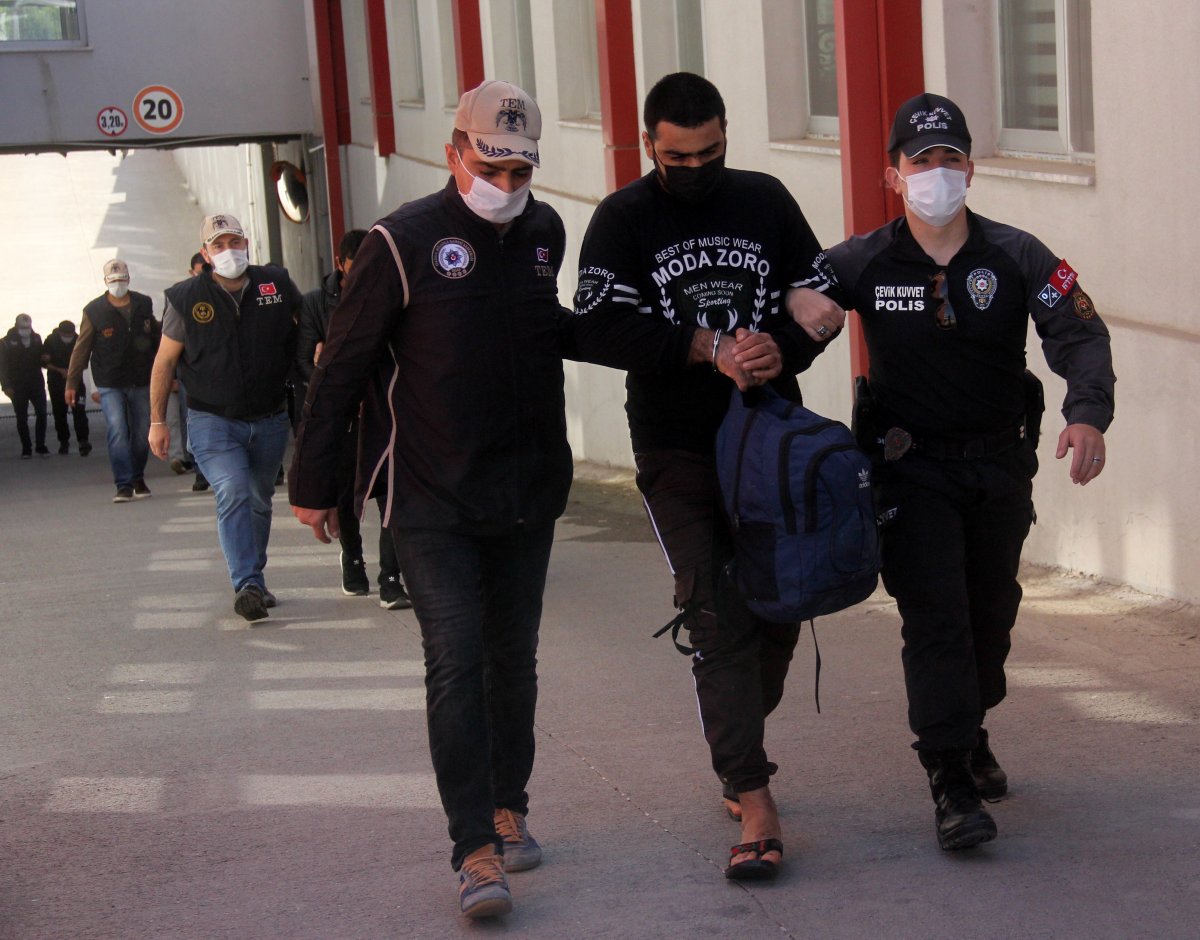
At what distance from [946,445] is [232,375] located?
455 cm

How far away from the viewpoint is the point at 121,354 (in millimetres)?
14383

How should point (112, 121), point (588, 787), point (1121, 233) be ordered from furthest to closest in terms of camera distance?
point (112, 121), point (1121, 233), point (588, 787)

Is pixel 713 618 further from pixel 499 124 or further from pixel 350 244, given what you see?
pixel 350 244

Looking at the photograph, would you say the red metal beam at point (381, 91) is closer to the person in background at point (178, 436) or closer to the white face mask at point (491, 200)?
the person in background at point (178, 436)

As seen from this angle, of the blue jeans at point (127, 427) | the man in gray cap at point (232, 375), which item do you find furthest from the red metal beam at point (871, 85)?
the blue jeans at point (127, 427)

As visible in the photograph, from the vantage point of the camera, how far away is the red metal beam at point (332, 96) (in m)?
24.4

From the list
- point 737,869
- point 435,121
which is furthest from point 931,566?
point 435,121

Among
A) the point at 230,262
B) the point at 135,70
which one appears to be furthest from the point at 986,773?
the point at 135,70

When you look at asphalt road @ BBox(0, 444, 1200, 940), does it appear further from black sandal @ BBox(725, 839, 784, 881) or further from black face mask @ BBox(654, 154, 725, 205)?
black face mask @ BBox(654, 154, 725, 205)

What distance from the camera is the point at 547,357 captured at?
454 cm

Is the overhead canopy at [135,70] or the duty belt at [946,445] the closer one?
the duty belt at [946,445]

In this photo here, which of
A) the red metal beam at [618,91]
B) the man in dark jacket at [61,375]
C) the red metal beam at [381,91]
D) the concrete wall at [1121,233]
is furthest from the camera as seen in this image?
the red metal beam at [381,91]

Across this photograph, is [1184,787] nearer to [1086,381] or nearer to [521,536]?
[1086,381]

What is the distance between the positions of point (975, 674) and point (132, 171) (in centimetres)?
5496
